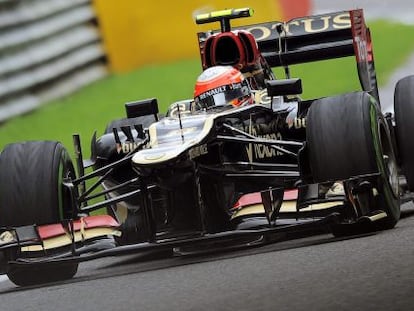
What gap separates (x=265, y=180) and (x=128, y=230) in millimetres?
1050

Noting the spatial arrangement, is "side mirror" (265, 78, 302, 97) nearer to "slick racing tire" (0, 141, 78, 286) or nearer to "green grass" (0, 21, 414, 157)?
"slick racing tire" (0, 141, 78, 286)

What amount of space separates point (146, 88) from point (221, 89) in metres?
5.98

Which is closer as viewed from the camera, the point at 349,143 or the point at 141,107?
the point at 349,143

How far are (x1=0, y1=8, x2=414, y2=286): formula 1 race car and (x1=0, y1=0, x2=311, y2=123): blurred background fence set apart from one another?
4.85 meters

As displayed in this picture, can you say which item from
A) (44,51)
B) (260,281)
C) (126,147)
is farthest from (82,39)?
(260,281)

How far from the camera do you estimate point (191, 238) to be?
862 centimetres

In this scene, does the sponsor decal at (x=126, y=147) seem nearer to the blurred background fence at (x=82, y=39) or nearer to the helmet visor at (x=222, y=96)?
the helmet visor at (x=222, y=96)

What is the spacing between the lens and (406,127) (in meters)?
9.72

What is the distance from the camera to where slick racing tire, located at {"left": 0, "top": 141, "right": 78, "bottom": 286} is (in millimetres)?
9023

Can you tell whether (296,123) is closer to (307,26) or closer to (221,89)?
(221,89)

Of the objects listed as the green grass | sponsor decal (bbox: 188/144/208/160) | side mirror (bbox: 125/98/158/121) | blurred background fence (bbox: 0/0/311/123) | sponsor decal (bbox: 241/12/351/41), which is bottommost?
the green grass

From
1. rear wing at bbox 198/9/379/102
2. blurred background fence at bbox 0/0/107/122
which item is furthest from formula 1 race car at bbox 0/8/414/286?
blurred background fence at bbox 0/0/107/122

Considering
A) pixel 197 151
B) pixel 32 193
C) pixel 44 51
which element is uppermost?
pixel 197 151

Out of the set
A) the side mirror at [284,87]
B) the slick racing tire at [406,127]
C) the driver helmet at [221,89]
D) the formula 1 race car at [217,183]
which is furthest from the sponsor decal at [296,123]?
the slick racing tire at [406,127]
